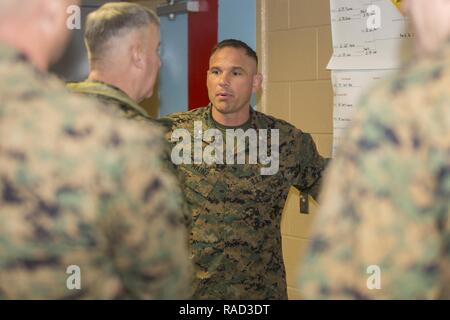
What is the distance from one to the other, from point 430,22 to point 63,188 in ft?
2.07

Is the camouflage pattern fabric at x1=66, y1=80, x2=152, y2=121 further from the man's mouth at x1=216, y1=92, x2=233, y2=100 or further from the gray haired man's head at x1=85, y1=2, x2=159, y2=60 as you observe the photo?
the man's mouth at x1=216, y1=92, x2=233, y2=100

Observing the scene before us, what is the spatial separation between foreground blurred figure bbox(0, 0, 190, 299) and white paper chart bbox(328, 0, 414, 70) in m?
1.42

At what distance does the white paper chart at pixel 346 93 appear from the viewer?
2344 millimetres

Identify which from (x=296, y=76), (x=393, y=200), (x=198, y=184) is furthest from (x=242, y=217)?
(x=393, y=200)

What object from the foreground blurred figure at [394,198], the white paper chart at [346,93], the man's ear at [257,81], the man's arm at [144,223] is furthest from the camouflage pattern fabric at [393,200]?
the man's ear at [257,81]

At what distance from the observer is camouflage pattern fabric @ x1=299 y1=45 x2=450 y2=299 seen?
0.90 meters

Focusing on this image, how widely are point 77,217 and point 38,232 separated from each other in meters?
0.07

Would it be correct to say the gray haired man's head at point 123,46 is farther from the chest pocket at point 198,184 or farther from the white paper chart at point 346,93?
the white paper chart at point 346,93

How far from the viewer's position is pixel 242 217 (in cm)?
225

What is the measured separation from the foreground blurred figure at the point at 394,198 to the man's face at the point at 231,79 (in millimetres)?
1442

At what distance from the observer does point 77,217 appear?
40.1 inches

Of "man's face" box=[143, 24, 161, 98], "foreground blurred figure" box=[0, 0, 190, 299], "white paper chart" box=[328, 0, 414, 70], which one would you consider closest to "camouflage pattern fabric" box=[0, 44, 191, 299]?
"foreground blurred figure" box=[0, 0, 190, 299]

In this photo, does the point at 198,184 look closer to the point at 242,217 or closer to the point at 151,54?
the point at 242,217
